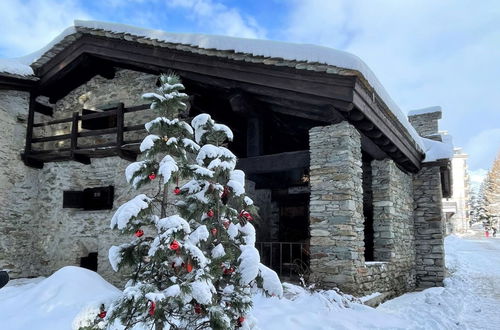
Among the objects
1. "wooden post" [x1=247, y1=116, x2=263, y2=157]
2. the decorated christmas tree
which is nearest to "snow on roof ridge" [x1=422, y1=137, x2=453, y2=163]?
"wooden post" [x1=247, y1=116, x2=263, y2=157]

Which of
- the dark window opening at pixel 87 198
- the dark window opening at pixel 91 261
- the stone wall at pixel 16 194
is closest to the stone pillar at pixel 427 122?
the dark window opening at pixel 87 198

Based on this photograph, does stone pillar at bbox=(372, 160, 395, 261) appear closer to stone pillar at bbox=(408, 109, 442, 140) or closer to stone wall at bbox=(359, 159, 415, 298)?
stone wall at bbox=(359, 159, 415, 298)

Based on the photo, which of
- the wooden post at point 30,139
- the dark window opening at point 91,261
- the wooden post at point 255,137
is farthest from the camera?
the wooden post at point 30,139

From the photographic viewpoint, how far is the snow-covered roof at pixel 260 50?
18.6 ft

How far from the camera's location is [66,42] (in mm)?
8852

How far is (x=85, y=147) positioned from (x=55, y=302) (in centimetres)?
423

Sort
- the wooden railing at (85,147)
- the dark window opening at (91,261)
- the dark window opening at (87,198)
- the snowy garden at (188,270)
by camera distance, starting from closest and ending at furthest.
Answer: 1. the snowy garden at (188,270)
2. the wooden railing at (85,147)
3. the dark window opening at (87,198)
4. the dark window opening at (91,261)

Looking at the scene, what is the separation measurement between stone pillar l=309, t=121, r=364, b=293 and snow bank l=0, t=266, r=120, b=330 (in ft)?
10.8

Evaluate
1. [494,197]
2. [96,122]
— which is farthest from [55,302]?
[494,197]

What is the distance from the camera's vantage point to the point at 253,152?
7.36 m

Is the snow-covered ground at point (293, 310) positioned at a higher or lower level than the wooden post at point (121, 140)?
lower

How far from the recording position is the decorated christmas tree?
2795mm

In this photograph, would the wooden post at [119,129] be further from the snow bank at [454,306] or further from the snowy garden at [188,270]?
the snow bank at [454,306]

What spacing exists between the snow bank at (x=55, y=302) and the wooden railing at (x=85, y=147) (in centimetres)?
289
